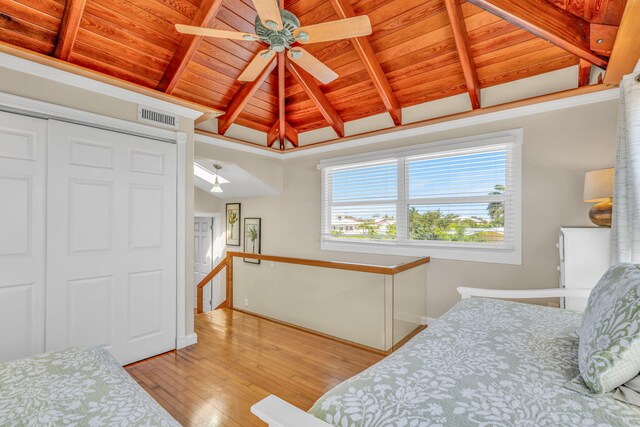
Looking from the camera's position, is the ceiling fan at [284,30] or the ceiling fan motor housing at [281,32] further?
the ceiling fan motor housing at [281,32]

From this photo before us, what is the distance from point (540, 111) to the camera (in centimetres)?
316

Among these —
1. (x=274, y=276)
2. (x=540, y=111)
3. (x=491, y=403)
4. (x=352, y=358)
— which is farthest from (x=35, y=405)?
(x=540, y=111)

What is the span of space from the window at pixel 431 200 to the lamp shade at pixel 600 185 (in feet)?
2.58

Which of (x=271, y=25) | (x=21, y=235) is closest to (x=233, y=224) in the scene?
(x=21, y=235)

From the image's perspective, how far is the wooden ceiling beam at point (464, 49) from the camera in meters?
2.71

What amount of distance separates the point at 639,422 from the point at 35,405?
1874mm

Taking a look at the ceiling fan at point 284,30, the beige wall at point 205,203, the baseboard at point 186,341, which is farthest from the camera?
the beige wall at point 205,203

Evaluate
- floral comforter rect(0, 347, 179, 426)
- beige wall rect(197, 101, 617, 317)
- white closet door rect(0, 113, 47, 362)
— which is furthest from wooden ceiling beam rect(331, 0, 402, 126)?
floral comforter rect(0, 347, 179, 426)

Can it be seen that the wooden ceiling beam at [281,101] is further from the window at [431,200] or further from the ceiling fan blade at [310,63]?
the ceiling fan blade at [310,63]

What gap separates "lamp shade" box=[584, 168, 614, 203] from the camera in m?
2.35

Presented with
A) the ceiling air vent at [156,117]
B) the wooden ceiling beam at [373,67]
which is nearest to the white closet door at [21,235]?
the ceiling air vent at [156,117]

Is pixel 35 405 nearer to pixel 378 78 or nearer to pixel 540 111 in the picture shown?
pixel 378 78

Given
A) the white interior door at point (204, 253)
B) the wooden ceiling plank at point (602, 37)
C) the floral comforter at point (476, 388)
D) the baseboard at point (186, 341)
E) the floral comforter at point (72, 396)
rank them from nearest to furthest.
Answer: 1. the floral comforter at point (476, 388)
2. the floral comforter at point (72, 396)
3. the wooden ceiling plank at point (602, 37)
4. the baseboard at point (186, 341)
5. the white interior door at point (204, 253)

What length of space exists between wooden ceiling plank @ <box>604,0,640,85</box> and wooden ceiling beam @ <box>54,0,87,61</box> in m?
3.62
